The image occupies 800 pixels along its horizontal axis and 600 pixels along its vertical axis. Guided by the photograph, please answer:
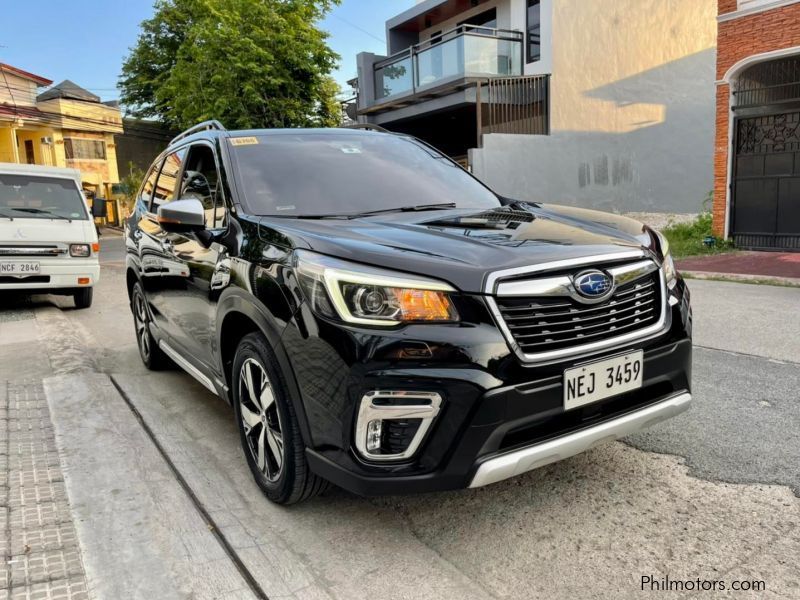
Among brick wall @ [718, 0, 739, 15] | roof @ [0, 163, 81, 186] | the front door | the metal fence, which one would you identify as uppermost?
the front door

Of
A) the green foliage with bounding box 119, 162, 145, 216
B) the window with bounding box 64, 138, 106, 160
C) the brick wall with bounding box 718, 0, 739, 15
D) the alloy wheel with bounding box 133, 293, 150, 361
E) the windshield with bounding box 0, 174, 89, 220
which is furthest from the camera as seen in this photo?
the window with bounding box 64, 138, 106, 160

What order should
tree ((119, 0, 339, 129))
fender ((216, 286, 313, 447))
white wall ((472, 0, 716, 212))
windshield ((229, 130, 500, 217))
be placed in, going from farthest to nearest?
1. tree ((119, 0, 339, 129))
2. white wall ((472, 0, 716, 212))
3. windshield ((229, 130, 500, 217))
4. fender ((216, 286, 313, 447))

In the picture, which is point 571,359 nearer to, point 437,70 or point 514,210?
point 514,210

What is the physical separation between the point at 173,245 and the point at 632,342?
109 inches

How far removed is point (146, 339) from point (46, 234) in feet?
12.9

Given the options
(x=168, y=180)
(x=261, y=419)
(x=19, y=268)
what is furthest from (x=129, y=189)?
(x=261, y=419)

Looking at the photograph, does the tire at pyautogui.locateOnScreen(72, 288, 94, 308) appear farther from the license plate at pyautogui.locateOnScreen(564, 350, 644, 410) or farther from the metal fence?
the metal fence

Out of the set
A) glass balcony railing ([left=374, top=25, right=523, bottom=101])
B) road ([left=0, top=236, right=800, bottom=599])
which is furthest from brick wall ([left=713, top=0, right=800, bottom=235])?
road ([left=0, top=236, right=800, bottom=599])

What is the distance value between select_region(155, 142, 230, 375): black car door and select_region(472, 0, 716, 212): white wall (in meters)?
14.1

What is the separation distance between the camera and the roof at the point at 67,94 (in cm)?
3204

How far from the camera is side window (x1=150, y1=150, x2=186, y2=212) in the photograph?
14.1 feet

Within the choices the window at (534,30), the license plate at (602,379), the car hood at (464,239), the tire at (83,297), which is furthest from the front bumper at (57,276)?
the window at (534,30)

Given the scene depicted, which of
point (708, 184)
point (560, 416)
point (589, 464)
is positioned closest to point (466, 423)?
point (560, 416)

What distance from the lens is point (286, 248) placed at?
8.39 ft
